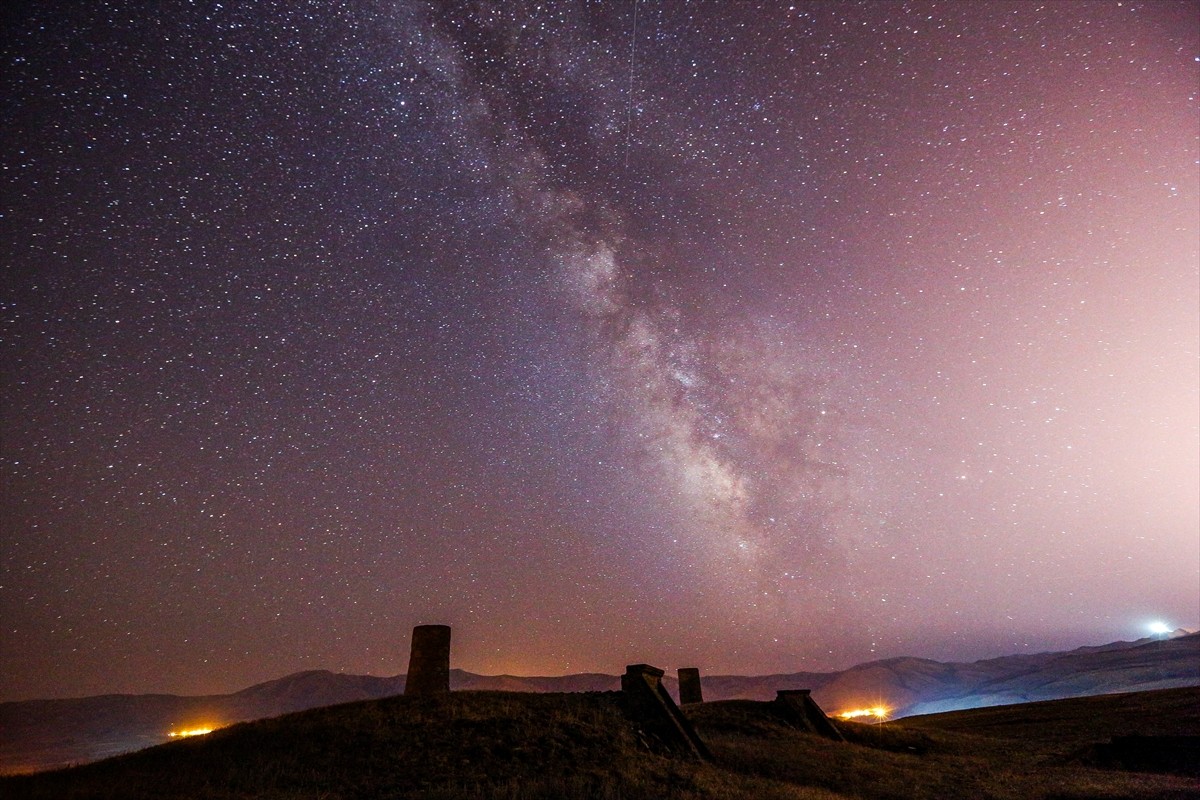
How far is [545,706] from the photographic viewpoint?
1756 centimetres

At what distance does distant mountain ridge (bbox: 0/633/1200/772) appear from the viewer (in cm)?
8356

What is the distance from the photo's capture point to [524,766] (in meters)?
13.4

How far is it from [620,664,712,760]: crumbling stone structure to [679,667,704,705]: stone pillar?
9.21m

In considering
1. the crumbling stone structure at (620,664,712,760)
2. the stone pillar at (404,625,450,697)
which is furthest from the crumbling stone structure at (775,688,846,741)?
the stone pillar at (404,625,450,697)

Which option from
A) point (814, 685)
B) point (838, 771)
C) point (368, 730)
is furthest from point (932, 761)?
point (814, 685)

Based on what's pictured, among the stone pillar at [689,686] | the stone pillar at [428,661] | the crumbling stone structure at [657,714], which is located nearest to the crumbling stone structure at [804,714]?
the stone pillar at [689,686]

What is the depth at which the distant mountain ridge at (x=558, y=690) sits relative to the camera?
83.6 m

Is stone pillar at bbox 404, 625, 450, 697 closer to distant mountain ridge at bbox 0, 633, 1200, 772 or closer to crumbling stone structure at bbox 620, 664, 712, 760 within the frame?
crumbling stone structure at bbox 620, 664, 712, 760

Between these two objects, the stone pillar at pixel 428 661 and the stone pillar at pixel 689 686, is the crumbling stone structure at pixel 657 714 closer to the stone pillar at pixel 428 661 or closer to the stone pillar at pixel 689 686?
the stone pillar at pixel 428 661

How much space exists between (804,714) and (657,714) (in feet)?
32.2

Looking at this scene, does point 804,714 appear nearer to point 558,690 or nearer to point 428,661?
point 428,661

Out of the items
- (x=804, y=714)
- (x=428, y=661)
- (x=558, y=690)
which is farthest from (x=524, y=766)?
(x=558, y=690)

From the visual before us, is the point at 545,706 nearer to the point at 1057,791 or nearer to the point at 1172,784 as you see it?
the point at 1057,791

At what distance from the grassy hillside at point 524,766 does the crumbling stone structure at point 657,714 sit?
1.63 ft
